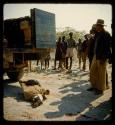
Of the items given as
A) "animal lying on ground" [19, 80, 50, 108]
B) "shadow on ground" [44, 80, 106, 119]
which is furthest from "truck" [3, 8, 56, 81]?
"shadow on ground" [44, 80, 106, 119]

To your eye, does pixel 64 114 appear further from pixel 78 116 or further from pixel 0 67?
pixel 0 67

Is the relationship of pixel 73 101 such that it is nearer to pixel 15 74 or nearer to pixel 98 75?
pixel 98 75

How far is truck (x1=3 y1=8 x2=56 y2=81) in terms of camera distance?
7.65 metres

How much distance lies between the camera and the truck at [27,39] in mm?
7645

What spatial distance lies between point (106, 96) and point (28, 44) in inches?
106

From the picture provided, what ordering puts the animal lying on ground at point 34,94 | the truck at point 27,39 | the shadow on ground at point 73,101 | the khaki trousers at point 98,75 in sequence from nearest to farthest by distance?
1. the shadow on ground at point 73,101
2. the animal lying on ground at point 34,94
3. the khaki trousers at point 98,75
4. the truck at point 27,39

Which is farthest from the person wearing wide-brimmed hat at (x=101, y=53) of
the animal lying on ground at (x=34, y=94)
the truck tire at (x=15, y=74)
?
the truck tire at (x=15, y=74)

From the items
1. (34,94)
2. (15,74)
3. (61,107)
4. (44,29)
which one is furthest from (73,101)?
(15,74)

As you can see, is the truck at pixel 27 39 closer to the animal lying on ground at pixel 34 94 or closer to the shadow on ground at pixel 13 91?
the shadow on ground at pixel 13 91

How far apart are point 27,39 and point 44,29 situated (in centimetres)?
57

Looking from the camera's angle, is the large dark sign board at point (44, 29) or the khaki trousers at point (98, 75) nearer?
the khaki trousers at point (98, 75)

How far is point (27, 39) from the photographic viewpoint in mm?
8078

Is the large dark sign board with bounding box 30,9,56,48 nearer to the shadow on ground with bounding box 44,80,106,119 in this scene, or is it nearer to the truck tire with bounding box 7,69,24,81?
the truck tire with bounding box 7,69,24,81

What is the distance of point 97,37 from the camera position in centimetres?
657
